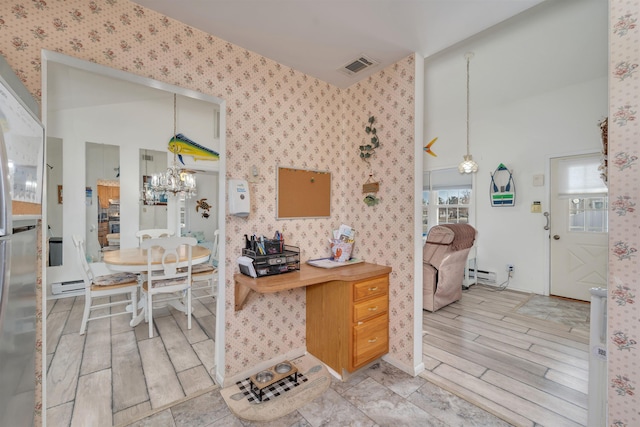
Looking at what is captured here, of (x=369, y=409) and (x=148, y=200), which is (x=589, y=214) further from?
(x=148, y=200)

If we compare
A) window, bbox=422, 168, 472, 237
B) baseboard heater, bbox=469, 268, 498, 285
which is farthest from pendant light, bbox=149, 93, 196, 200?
baseboard heater, bbox=469, 268, 498, 285

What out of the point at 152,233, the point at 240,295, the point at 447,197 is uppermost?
the point at 447,197

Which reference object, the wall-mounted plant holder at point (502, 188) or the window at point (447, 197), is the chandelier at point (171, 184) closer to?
the window at point (447, 197)

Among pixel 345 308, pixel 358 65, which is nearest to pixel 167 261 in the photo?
pixel 345 308

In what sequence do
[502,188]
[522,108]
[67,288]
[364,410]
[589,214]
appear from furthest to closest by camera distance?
[502,188] → [522,108] → [67,288] → [589,214] → [364,410]

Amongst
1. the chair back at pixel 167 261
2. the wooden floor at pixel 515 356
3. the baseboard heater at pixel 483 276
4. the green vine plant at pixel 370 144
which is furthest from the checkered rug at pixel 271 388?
the baseboard heater at pixel 483 276

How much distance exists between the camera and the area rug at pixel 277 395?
179 cm

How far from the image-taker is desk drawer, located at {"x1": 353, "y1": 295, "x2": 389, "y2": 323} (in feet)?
6.85

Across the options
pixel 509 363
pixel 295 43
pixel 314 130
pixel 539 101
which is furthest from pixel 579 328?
pixel 295 43

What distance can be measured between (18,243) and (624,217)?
91.2 inches

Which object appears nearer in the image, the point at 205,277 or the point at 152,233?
the point at 205,277

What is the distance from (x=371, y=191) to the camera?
2.52m

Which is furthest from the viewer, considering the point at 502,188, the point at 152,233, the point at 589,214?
the point at 502,188

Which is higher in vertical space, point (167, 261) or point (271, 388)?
point (167, 261)
